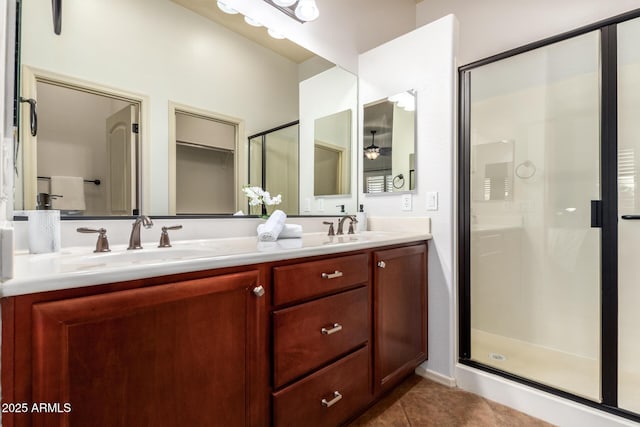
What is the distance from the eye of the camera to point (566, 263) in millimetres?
1964

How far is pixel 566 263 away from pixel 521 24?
5.22 feet

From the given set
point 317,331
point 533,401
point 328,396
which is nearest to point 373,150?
point 317,331

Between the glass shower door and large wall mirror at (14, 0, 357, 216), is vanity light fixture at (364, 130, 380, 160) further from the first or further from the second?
the glass shower door

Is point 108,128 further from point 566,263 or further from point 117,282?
point 566,263

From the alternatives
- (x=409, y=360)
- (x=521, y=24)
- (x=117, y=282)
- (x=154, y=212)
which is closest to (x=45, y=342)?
(x=117, y=282)

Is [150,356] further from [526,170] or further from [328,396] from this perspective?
[526,170]

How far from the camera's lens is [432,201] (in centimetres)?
187

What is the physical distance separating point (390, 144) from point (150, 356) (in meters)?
1.80

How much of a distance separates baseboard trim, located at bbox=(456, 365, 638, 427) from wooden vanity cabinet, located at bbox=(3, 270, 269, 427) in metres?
1.30

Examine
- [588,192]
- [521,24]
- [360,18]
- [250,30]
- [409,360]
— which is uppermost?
[360,18]

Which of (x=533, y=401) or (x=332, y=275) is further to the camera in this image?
(x=533, y=401)

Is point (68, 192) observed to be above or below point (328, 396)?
above

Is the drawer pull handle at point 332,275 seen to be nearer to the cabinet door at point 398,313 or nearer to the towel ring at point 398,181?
the cabinet door at point 398,313

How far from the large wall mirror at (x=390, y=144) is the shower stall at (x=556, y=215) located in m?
0.30
